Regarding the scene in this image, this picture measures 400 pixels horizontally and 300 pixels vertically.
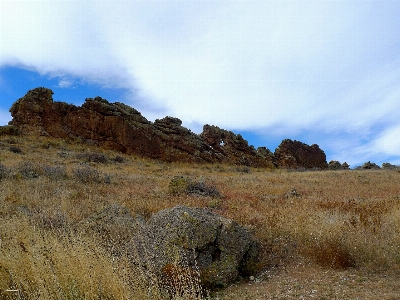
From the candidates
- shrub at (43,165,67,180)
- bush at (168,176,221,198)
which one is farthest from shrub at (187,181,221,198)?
shrub at (43,165,67,180)

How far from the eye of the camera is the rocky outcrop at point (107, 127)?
31891 mm

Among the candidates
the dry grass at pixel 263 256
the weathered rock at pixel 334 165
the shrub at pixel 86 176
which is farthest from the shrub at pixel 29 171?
the weathered rock at pixel 334 165

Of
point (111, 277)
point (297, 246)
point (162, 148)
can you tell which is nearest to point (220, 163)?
point (162, 148)

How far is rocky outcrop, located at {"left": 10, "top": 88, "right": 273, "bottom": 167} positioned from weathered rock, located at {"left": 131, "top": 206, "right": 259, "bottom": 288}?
2933 cm

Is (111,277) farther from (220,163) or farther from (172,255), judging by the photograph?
(220,163)

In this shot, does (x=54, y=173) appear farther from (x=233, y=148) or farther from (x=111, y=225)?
(x=233, y=148)

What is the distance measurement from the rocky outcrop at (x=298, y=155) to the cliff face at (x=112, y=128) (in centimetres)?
1032

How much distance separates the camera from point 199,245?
4516mm

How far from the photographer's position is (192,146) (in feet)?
120

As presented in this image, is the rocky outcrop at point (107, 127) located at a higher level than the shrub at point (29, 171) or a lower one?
higher

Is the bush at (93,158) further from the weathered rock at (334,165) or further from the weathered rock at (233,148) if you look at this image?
the weathered rock at (334,165)

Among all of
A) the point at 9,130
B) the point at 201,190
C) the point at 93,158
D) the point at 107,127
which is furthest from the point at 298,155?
the point at 201,190

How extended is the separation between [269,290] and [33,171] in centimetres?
1220

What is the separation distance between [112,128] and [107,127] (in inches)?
21.4
